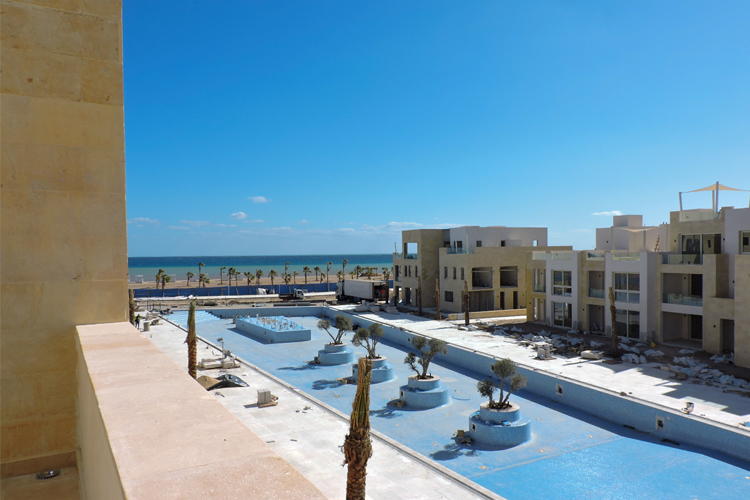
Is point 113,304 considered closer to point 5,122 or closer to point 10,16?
point 5,122

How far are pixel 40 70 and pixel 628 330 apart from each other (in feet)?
98.2

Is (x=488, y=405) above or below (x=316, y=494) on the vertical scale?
below

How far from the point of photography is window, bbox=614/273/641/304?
90.7 feet

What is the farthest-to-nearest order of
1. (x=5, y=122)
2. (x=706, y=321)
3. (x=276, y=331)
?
1. (x=276, y=331)
2. (x=706, y=321)
3. (x=5, y=122)

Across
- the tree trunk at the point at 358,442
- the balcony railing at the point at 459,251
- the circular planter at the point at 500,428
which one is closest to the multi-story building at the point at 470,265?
the balcony railing at the point at 459,251

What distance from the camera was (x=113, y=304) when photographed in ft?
18.3

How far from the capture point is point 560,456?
15.1 m

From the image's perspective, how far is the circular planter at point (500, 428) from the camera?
1617cm

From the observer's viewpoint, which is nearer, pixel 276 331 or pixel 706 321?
pixel 706 321

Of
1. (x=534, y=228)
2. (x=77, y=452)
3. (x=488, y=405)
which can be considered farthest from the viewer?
(x=534, y=228)

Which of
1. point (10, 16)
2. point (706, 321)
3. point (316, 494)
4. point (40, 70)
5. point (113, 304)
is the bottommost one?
point (706, 321)

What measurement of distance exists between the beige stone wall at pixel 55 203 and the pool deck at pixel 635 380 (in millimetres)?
17757

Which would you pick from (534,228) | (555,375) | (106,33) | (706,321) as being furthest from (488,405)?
(534,228)

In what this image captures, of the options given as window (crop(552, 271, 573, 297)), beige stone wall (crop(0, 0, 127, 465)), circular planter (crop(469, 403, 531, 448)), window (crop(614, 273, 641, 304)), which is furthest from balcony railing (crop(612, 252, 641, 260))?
beige stone wall (crop(0, 0, 127, 465))
